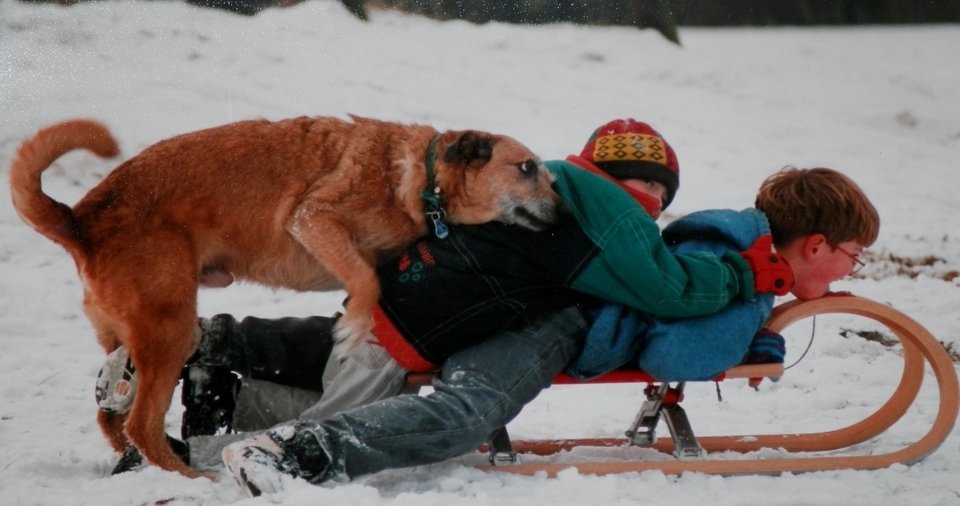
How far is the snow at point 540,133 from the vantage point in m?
3.14

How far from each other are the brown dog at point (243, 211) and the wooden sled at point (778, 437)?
0.69 meters

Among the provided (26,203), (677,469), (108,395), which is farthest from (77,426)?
(677,469)

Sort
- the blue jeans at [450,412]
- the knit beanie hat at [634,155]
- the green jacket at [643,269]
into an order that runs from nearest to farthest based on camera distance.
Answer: the blue jeans at [450,412], the green jacket at [643,269], the knit beanie hat at [634,155]

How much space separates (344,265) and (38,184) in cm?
118

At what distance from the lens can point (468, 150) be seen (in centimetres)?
379

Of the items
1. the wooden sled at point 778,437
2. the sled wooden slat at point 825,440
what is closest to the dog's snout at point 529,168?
the wooden sled at point 778,437

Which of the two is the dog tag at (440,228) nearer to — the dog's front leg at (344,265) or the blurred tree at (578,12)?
the dog's front leg at (344,265)

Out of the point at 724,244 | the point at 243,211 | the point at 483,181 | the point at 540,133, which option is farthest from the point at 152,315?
the point at 540,133

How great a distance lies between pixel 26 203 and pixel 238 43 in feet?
25.7

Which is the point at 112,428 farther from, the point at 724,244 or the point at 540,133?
the point at 540,133

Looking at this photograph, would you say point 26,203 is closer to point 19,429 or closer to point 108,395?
point 108,395

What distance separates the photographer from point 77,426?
3.93m

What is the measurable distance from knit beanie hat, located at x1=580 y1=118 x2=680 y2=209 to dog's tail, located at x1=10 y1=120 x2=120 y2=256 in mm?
2136

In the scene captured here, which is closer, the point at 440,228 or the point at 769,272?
the point at 769,272
